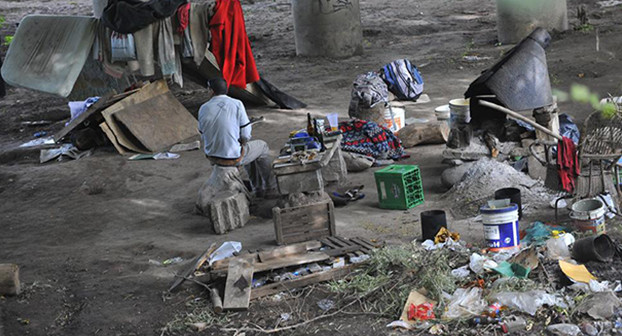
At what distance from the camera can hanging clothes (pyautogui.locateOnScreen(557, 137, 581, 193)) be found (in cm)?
740

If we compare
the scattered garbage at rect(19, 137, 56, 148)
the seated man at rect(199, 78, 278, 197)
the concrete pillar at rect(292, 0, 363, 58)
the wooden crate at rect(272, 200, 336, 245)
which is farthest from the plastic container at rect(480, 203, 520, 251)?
the concrete pillar at rect(292, 0, 363, 58)

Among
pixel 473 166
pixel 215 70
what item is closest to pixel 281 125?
pixel 215 70

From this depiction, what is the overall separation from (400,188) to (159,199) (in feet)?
10.6

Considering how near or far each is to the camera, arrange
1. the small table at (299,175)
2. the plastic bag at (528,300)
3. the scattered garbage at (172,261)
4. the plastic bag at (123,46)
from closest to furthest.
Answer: the plastic bag at (528,300)
the scattered garbage at (172,261)
the small table at (299,175)
the plastic bag at (123,46)

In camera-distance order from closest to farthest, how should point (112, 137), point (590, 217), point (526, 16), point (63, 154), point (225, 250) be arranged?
point (590, 217) → point (225, 250) → point (112, 137) → point (63, 154) → point (526, 16)

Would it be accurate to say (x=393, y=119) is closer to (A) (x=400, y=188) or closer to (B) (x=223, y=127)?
(A) (x=400, y=188)

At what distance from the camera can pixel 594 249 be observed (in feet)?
20.8

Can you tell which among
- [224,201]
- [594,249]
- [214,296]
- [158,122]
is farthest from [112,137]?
[594,249]

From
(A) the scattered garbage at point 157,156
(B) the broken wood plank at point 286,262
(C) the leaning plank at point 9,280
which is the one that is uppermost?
(C) the leaning plank at point 9,280

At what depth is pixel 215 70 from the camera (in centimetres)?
1326

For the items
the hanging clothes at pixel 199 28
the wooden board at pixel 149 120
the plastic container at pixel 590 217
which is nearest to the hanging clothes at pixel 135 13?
the hanging clothes at pixel 199 28

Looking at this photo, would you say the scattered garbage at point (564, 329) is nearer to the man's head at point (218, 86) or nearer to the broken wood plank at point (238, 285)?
the broken wood plank at point (238, 285)

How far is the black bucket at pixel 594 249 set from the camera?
6.36 meters

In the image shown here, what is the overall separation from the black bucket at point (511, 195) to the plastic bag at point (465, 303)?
6.32 ft
